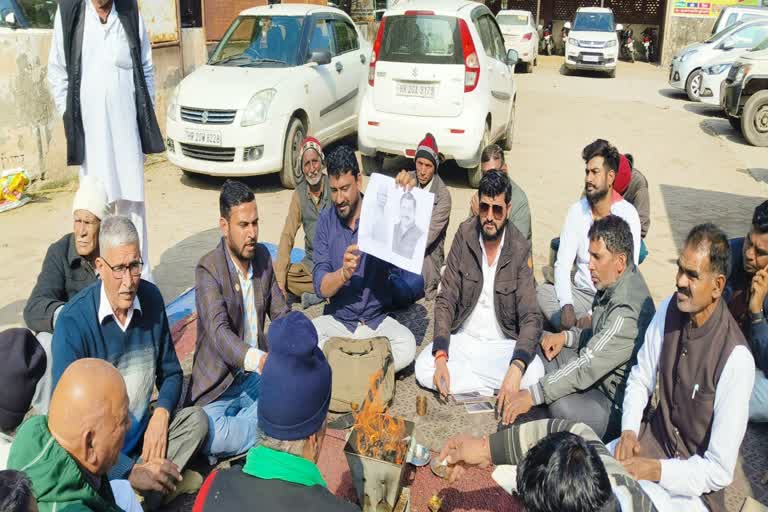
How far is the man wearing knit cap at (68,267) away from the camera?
4.08 meters

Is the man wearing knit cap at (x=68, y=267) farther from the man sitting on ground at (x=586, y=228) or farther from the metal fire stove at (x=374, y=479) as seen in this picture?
the man sitting on ground at (x=586, y=228)

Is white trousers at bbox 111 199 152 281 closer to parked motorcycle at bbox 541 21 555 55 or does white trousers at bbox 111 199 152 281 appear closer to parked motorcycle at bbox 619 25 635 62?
parked motorcycle at bbox 619 25 635 62

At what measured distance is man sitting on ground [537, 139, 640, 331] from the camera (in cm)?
523

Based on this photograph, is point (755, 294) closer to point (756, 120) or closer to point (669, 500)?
point (669, 500)

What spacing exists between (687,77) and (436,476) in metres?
17.0

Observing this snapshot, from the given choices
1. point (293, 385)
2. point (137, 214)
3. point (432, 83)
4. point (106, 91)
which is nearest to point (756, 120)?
point (432, 83)

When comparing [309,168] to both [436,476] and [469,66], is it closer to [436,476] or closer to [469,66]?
[436,476]

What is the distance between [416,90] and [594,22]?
56.2 ft

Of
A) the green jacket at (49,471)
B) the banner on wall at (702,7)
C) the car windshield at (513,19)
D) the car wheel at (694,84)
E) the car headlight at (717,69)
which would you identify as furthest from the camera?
the banner on wall at (702,7)

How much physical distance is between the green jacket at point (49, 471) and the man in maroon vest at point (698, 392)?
2383 millimetres

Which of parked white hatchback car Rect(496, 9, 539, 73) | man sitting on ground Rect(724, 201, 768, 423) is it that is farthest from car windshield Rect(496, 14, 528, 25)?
man sitting on ground Rect(724, 201, 768, 423)

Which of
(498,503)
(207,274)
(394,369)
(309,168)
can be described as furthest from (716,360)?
(309,168)

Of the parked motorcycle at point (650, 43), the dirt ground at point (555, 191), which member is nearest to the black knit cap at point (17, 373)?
the dirt ground at point (555, 191)

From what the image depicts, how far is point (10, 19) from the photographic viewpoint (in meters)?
9.13
